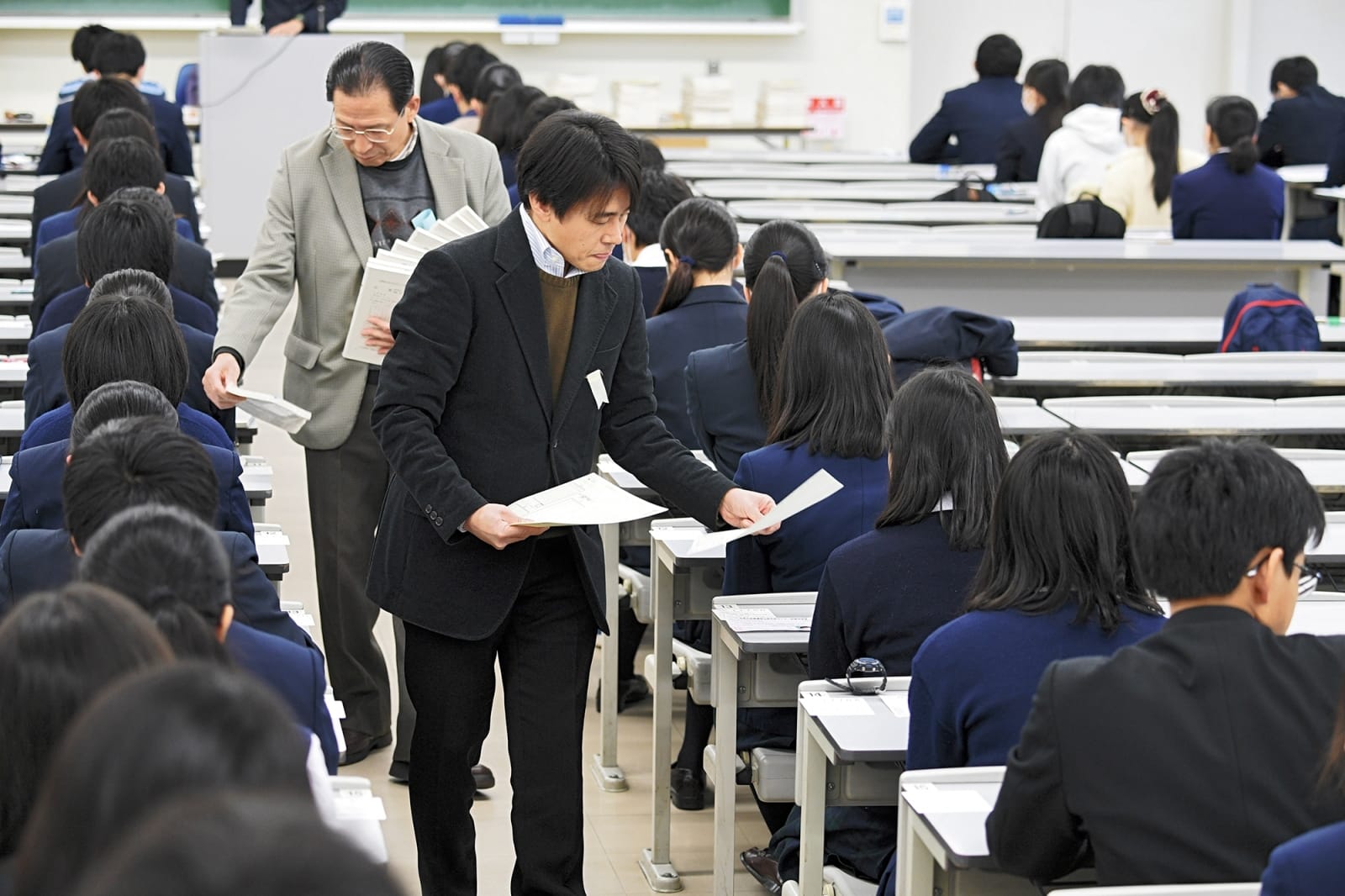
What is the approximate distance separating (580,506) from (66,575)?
69 centimetres

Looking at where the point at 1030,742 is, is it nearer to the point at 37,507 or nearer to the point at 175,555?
the point at 175,555

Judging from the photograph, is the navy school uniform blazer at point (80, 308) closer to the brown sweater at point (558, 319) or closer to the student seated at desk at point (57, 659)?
the brown sweater at point (558, 319)

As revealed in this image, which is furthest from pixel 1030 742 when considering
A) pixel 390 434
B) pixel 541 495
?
pixel 390 434

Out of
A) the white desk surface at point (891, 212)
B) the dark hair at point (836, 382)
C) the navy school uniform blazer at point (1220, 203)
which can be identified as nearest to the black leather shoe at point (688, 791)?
the dark hair at point (836, 382)

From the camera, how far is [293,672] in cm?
204

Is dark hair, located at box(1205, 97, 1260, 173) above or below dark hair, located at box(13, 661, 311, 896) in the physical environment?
above

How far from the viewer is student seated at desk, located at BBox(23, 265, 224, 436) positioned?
3408 millimetres

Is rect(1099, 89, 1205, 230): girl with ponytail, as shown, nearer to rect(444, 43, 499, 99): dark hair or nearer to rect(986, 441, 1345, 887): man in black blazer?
rect(444, 43, 499, 99): dark hair

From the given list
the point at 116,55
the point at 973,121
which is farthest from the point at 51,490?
the point at 973,121

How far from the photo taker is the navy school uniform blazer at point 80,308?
415cm

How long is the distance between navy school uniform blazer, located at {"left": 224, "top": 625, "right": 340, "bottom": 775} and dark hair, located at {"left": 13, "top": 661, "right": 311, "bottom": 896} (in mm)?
1004

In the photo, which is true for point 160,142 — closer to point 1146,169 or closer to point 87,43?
point 87,43

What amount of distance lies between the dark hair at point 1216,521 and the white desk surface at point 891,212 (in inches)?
227

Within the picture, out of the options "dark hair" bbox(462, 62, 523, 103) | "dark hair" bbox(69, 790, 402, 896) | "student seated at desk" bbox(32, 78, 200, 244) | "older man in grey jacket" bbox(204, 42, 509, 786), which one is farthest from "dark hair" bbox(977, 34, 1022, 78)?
"dark hair" bbox(69, 790, 402, 896)
